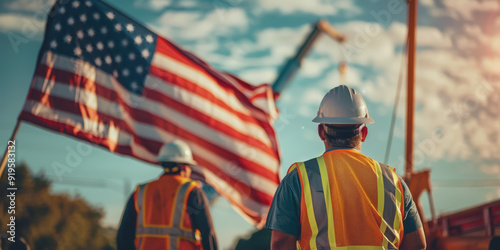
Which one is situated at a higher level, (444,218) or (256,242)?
(444,218)

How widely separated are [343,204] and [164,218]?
2.72 metres

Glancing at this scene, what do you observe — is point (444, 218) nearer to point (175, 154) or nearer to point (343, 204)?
point (175, 154)

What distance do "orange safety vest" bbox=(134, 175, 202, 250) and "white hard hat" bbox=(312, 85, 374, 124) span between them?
2311 millimetres

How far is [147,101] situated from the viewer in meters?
7.24

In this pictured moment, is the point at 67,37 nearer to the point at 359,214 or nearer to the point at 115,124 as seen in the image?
the point at 115,124

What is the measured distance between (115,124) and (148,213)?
2181 mm

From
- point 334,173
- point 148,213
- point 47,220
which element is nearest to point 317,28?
point 148,213

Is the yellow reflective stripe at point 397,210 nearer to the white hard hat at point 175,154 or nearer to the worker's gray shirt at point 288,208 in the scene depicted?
the worker's gray shirt at point 288,208

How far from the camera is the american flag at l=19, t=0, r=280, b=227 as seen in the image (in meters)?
6.56

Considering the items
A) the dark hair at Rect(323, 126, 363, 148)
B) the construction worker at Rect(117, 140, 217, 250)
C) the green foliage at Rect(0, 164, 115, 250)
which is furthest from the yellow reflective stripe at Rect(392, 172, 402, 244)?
the green foliage at Rect(0, 164, 115, 250)

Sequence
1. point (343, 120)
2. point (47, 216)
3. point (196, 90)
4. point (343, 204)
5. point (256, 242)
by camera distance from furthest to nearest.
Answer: point (256, 242) < point (47, 216) < point (196, 90) < point (343, 120) < point (343, 204)

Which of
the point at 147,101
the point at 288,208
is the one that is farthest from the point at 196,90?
the point at 288,208

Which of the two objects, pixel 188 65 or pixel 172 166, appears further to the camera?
pixel 188 65

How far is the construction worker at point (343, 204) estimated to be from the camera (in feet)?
8.68
